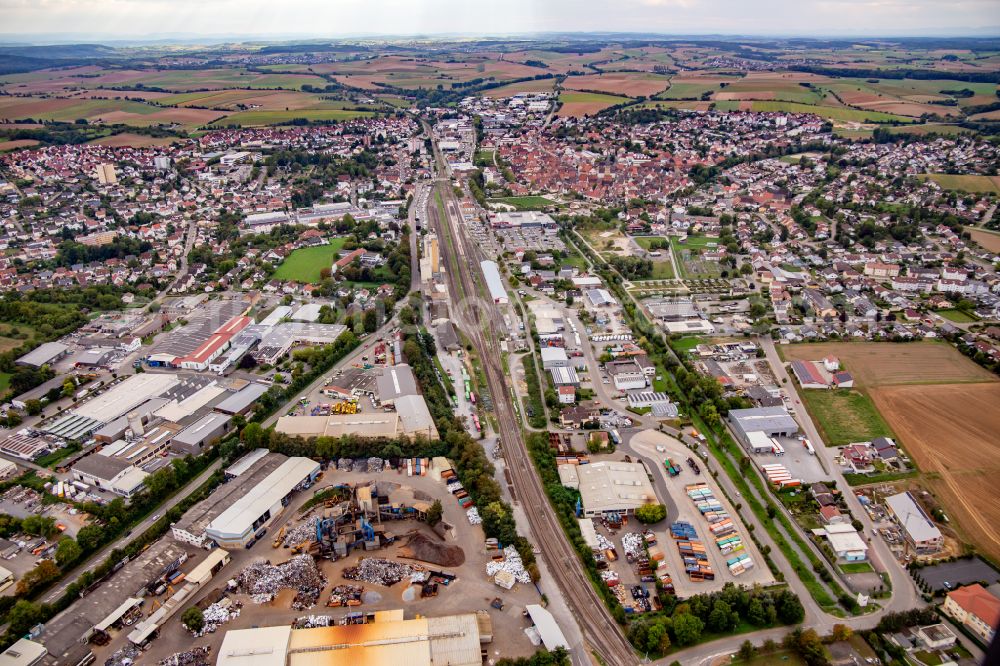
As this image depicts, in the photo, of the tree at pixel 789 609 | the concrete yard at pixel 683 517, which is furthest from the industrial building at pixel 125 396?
the tree at pixel 789 609

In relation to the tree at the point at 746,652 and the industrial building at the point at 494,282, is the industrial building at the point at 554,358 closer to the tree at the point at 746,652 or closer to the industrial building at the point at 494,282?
the industrial building at the point at 494,282

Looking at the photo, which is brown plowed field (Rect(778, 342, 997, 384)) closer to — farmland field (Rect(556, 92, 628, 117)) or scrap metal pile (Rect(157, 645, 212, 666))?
scrap metal pile (Rect(157, 645, 212, 666))

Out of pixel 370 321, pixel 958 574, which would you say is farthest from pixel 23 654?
pixel 958 574

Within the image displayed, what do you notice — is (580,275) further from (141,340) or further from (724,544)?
(141,340)

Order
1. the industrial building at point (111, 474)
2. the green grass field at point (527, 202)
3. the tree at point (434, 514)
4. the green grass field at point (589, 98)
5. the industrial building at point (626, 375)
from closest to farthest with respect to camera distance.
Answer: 1. the tree at point (434, 514)
2. the industrial building at point (111, 474)
3. the industrial building at point (626, 375)
4. the green grass field at point (527, 202)
5. the green grass field at point (589, 98)

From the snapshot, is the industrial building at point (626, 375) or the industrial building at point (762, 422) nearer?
the industrial building at point (762, 422)
